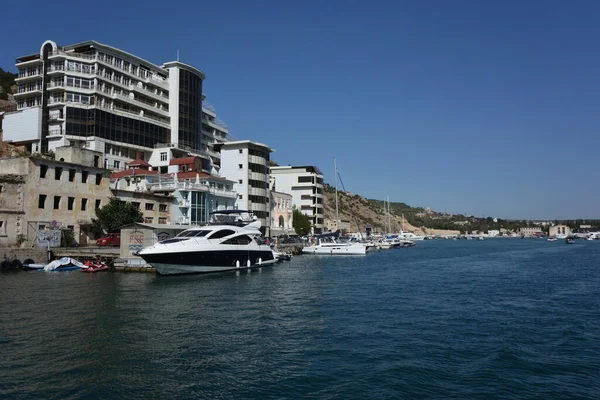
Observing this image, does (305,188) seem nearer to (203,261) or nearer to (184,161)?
(184,161)

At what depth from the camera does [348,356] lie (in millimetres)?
17719

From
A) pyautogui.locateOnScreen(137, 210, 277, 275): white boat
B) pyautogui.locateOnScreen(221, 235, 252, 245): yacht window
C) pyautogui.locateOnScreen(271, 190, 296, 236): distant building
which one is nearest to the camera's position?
pyautogui.locateOnScreen(137, 210, 277, 275): white boat

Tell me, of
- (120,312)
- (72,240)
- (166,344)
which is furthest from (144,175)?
(166,344)

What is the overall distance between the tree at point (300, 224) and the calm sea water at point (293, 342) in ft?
223

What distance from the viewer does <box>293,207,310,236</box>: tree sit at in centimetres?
10346

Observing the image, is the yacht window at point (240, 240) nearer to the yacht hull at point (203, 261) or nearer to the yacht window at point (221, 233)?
the yacht window at point (221, 233)

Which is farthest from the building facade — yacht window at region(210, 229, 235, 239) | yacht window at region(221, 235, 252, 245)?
yacht window at region(221, 235, 252, 245)

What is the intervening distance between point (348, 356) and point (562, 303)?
19148mm

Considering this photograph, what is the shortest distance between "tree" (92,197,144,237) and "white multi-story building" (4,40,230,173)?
26.1m

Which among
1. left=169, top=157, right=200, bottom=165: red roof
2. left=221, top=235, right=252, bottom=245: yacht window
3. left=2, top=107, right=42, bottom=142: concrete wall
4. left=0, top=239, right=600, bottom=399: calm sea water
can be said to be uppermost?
left=2, top=107, right=42, bottom=142: concrete wall

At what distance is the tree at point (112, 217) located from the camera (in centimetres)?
5638

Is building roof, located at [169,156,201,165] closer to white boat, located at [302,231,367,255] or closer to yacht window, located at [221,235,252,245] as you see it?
white boat, located at [302,231,367,255]

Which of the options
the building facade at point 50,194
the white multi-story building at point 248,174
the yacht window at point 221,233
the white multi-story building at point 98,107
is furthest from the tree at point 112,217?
the white multi-story building at point 248,174

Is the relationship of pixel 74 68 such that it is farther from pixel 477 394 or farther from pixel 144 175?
pixel 477 394
